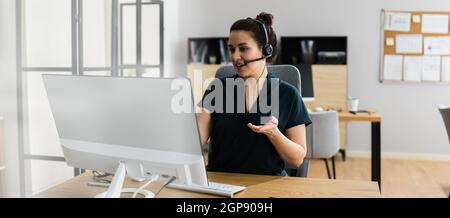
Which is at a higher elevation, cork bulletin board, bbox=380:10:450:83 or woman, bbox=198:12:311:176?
cork bulletin board, bbox=380:10:450:83

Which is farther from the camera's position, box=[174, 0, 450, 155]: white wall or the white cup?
box=[174, 0, 450, 155]: white wall

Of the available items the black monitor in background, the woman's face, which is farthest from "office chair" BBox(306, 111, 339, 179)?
the woman's face

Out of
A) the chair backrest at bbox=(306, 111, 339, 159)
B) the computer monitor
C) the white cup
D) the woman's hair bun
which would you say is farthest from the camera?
the white cup

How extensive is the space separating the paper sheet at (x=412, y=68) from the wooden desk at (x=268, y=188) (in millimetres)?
→ 4043

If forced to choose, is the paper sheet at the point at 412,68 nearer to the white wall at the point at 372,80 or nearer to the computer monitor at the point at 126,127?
the white wall at the point at 372,80

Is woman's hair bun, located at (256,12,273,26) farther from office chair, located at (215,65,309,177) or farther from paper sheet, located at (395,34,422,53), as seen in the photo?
paper sheet, located at (395,34,422,53)

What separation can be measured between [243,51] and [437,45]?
4086 mm

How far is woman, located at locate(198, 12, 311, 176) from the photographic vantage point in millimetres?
1629

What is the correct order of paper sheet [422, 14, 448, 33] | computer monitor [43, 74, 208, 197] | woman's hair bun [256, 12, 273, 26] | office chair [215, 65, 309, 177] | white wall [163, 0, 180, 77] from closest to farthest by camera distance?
computer monitor [43, 74, 208, 197] → woman's hair bun [256, 12, 273, 26] → office chair [215, 65, 309, 177] → paper sheet [422, 14, 448, 33] → white wall [163, 0, 180, 77]

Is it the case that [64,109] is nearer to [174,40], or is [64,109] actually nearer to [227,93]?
[227,93]

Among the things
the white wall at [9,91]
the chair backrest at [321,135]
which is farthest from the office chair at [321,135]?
the white wall at [9,91]
